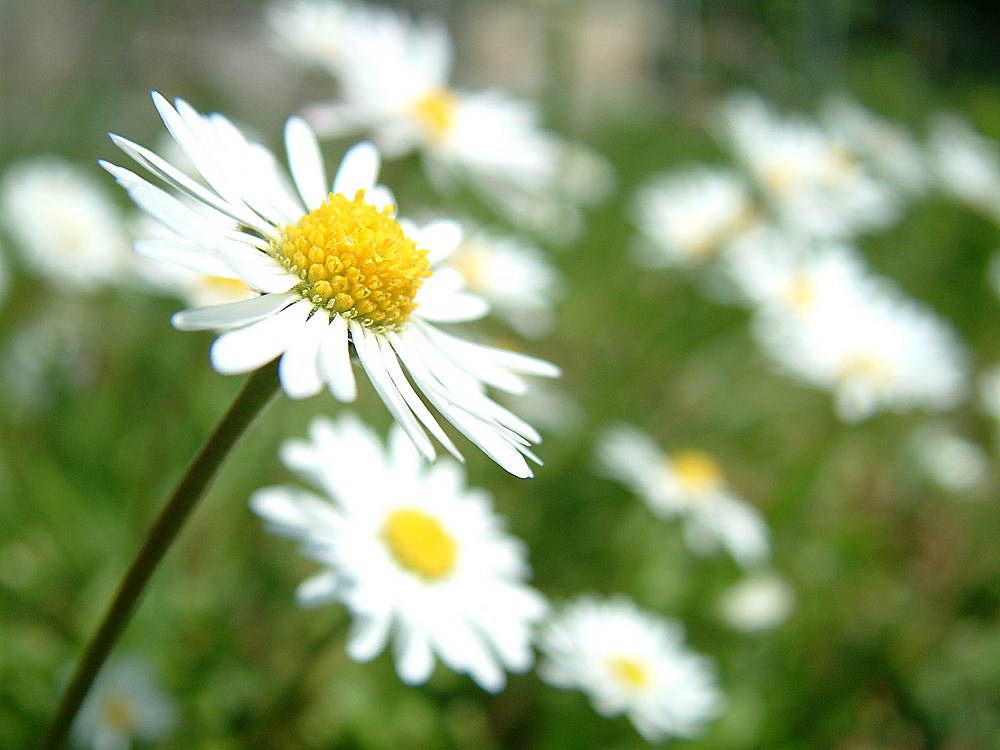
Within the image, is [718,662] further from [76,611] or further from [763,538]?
[76,611]

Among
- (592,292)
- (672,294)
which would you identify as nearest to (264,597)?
(672,294)

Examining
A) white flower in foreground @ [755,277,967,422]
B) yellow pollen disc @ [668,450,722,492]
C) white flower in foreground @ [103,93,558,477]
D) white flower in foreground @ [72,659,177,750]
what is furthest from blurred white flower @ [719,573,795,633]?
white flower in foreground @ [103,93,558,477]

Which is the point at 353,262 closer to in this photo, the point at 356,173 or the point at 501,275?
the point at 356,173

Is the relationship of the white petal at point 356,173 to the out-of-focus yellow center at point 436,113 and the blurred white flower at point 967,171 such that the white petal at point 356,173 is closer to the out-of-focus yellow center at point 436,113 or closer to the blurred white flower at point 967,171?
the out-of-focus yellow center at point 436,113

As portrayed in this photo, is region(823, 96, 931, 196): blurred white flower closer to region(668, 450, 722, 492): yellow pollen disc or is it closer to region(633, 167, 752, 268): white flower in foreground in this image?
region(633, 167, 752, 268): white flower in foreground

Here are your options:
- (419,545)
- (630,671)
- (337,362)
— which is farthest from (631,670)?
(337,362)
